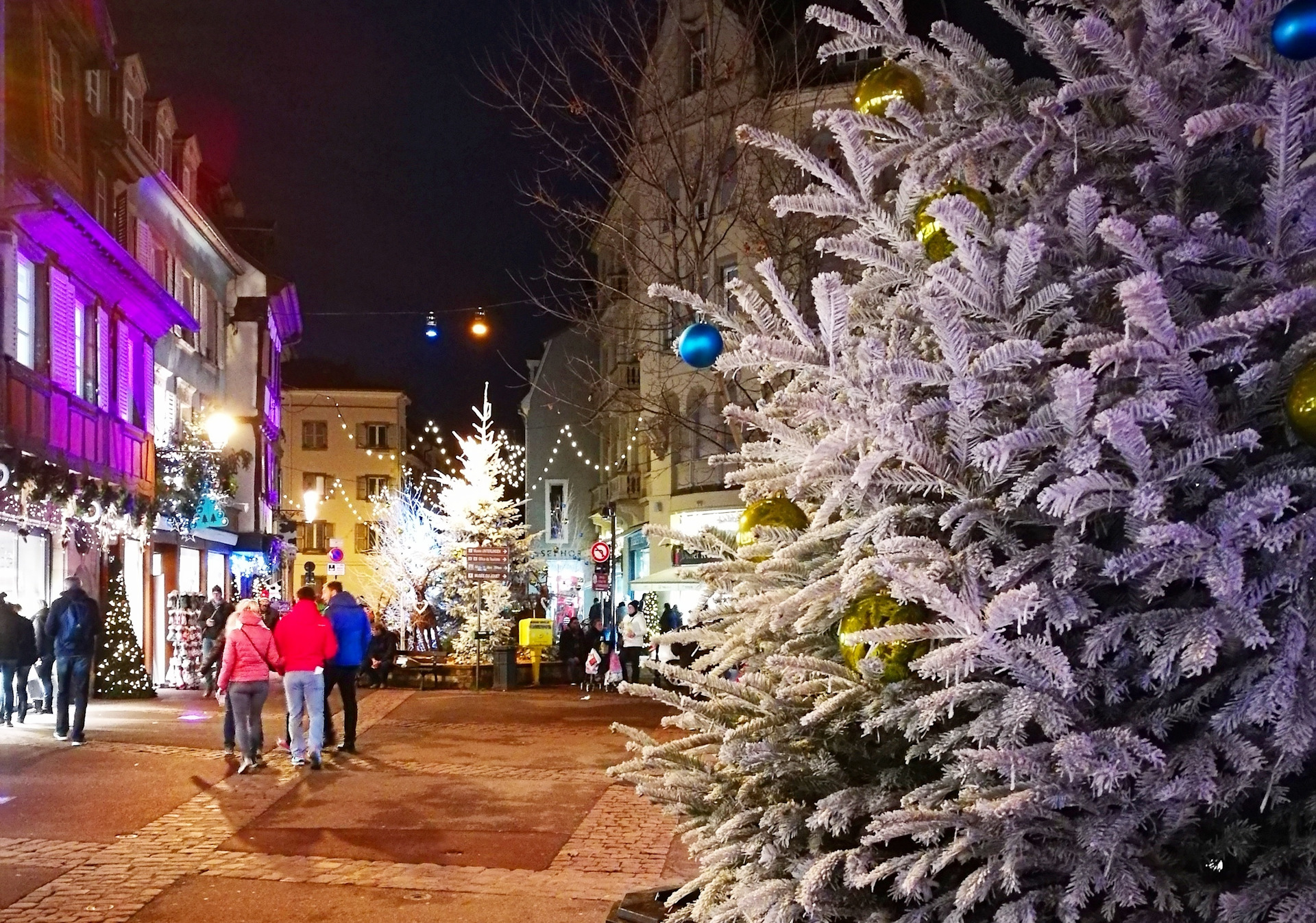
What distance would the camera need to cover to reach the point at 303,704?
13.1 m

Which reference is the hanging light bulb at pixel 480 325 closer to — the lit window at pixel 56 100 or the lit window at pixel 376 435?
the lit window at pixel 56 100

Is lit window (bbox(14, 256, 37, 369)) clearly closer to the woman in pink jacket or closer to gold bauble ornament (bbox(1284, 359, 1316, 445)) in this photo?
the woman in pink jacket

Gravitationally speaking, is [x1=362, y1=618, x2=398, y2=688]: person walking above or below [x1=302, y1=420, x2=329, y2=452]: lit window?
below

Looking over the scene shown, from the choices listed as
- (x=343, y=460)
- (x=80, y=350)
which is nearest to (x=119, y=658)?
(x=80, y=350)

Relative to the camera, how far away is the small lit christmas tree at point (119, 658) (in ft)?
62.8

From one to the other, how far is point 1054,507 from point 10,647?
50.8ft

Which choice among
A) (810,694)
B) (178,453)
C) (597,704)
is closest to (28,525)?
(178,453)

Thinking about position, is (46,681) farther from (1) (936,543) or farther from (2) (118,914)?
(1) (936,543)

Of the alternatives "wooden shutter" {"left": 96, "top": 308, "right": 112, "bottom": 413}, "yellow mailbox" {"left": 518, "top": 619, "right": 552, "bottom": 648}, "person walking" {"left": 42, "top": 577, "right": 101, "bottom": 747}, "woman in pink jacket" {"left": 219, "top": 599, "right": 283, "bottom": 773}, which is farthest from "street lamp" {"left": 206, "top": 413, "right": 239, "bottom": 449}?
"woman in pink jacket" {"left": 219, "top": 599, "right": 283, "bottom": 773}

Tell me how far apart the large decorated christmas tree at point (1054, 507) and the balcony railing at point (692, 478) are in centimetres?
2820

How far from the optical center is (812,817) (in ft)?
10.6

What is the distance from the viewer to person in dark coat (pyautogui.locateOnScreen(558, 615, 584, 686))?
2544cm

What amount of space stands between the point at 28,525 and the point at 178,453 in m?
6.91

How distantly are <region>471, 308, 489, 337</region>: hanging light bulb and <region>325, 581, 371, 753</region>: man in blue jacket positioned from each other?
13.4 m
